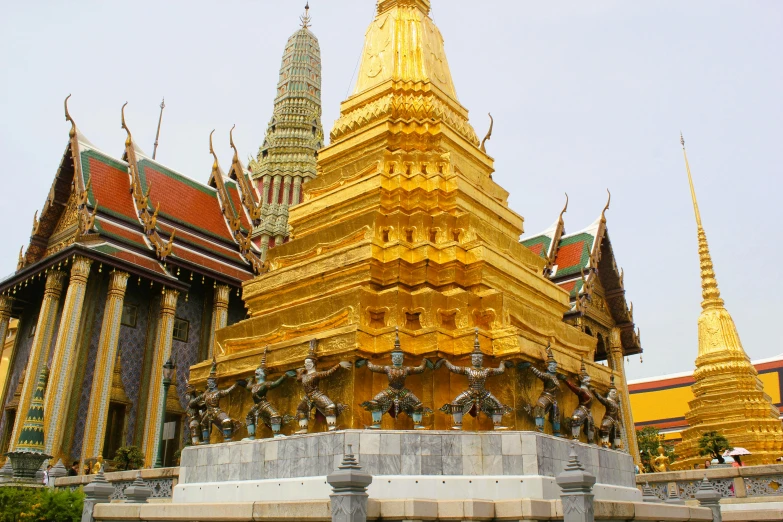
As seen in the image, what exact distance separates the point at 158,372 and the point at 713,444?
15.4 m

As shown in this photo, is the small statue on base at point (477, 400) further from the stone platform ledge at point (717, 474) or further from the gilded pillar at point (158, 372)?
the gilded pillar at point (158, 372)

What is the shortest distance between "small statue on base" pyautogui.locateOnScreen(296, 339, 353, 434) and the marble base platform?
1.29 feet

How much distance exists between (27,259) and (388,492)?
60.2ft

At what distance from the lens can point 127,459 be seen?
17.0 meters

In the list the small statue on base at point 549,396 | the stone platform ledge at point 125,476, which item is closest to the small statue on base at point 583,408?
the small statue on base at point 549,396

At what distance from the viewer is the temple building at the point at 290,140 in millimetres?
25922

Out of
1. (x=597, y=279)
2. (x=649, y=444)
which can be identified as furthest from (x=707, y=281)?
(x=649, y=444)

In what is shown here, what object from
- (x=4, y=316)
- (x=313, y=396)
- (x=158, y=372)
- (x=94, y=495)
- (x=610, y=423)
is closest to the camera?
(x=313, y=396)

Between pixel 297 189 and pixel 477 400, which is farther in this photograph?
pixel 297 189

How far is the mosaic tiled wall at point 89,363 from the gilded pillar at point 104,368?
0.53 meters

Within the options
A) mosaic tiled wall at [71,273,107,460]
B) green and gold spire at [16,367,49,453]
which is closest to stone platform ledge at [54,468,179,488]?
green and gold spire at [16,367,49,453]

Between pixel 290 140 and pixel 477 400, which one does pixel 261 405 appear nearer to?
pixel 477 400

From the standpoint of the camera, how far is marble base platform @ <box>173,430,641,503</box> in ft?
23.1

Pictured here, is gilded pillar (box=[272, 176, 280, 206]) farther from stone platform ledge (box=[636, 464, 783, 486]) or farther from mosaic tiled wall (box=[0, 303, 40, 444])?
stone platform ledge (box=[636, 464, 783, 486])
